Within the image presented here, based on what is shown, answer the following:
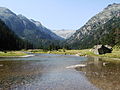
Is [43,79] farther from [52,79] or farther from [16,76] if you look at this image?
[16,76]

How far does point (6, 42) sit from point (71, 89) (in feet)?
582

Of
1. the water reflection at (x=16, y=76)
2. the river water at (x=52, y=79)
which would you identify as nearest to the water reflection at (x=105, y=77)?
the river water at (x=52, y=79)

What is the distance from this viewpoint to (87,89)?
28.4 m

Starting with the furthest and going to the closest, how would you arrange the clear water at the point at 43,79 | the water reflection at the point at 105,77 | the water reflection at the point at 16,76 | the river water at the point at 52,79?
the water reflection at the point at 16,76 → the water reflection at the point at 105,77 → the river water at the point at 52,79 → the clear water at the point at 43,79

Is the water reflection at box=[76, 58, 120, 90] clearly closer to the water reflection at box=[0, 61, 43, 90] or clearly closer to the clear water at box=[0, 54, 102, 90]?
the clear water at box=[0, 54, 102, 90]

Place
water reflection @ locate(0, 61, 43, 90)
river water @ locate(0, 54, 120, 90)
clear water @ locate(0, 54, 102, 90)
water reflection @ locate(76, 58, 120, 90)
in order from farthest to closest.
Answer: water reflection @ locate(0, 61, 43, 90), water reflection @ locate(76, 58, 120, 90), river water @ locate(0, 54, 120, 90), clear water @ locate(0, 54, 102, 90)

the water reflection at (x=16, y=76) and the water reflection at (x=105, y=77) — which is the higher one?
the water reflection at (x=16, y=76)

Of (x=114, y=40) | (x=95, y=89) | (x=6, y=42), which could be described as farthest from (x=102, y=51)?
(x=95, y=89)

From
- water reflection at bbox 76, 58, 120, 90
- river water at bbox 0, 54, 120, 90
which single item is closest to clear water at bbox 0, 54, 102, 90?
river water at bbox 0, 54, 120, 90

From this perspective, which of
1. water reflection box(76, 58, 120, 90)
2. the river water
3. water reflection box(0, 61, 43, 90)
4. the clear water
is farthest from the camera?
water reflection box(0, 61, 43, 90)

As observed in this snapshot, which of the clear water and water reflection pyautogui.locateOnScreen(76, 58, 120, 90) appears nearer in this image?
the clear water

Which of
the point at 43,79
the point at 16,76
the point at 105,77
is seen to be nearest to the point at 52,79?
the point at 43,79

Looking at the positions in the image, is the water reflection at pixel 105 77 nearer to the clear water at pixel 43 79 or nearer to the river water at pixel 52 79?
the river water at pixel 52 79

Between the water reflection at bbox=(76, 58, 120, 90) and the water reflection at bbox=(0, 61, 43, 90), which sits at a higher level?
the water reflection at bbox=(0, 61, 43, 90)
